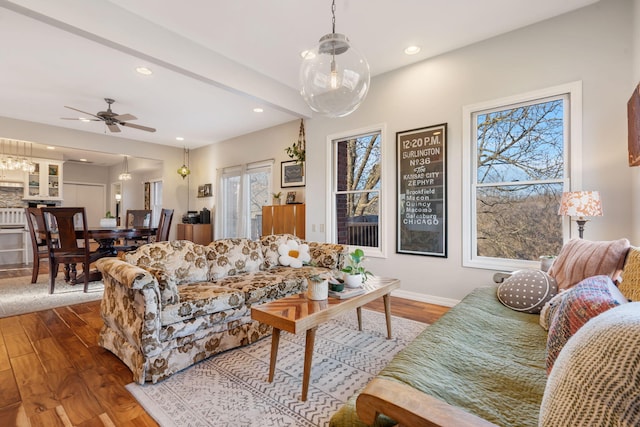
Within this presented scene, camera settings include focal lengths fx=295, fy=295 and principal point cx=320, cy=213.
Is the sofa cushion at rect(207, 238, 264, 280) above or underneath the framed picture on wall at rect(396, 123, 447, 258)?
underneath

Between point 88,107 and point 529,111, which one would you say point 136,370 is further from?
point 88,107

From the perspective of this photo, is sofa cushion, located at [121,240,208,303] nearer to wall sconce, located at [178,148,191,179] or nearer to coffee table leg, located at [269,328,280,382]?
coffee table leg, located at [269,328,280,382]

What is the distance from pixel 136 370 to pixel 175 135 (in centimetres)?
567

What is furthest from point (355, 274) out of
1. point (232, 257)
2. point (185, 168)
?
point (185, 168)

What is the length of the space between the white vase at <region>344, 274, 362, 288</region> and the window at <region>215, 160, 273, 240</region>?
400 centimetres

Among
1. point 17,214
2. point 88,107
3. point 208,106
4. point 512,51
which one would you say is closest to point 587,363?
point 512,51

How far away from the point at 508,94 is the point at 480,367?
117 inches

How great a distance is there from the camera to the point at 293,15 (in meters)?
2.82

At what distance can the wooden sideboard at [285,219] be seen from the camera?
492 cm

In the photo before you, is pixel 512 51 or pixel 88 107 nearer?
pixel 512 51

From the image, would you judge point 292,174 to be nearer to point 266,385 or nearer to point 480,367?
point 266,385

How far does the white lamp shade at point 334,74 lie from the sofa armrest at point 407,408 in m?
1.78

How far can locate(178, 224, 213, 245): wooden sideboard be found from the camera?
22.3 ft

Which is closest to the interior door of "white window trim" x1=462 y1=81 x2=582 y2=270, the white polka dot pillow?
"white window trim" x1=462 y1=81 x2=582 y2=270
